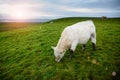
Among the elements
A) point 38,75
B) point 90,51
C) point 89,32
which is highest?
point 89,32

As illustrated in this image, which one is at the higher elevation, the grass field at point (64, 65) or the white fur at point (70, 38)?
the white fur at point (70, 38)

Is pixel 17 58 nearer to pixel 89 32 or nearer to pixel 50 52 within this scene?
pixel 50 52

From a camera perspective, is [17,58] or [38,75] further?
[17,58]

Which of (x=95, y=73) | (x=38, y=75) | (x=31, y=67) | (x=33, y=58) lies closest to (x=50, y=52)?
(x=33, y=58)

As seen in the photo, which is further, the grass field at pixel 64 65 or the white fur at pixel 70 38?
the white fur at pixel 70 38

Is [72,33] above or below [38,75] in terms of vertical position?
above

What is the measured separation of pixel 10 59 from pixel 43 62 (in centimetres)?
440

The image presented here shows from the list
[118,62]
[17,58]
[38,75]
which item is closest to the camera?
[38,75]

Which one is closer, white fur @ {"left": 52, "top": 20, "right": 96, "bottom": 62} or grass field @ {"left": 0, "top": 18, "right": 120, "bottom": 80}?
grass field @ {"left": 0, "top": 18, "right": 120, "bottom": 80}

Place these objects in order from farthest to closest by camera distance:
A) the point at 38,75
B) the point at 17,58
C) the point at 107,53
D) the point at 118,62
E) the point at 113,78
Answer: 1. the point at 17,58
2. the point at 107,53
3. the point at 118,62
4. the point at 38,75
5. the point at 113,78

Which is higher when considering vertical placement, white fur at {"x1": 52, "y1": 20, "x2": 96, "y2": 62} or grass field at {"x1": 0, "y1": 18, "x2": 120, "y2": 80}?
white fur at {"x1": 52, "y1": 20, "x2": 96, "y2": 62}

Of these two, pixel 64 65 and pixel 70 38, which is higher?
pixel 70 38

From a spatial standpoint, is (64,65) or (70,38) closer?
(70,38)

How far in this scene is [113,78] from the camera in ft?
30.9
